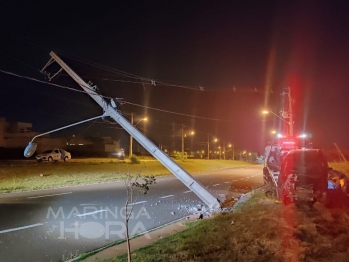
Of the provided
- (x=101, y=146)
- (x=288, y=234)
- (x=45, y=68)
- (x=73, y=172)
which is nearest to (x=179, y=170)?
(x=288, y=234)

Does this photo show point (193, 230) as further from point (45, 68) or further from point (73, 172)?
point (73, 172)

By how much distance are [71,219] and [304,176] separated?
24.4 feet

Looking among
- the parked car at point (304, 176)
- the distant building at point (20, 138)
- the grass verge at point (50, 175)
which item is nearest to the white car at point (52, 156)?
the grass verge at point (50, 175)

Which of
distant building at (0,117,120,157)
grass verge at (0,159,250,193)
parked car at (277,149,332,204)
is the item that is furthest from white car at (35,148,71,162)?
parked car at (277,149,332,204)

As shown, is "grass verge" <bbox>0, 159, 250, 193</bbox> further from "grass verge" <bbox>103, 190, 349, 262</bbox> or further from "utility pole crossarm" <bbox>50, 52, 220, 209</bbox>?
"grass verge" <bbox>103, 190, 349, 262</bbox>

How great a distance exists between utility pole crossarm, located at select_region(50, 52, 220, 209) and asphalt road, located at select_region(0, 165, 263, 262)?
2.18 ft

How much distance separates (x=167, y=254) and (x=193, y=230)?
239cm

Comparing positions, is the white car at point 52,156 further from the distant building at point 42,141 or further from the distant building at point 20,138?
the distant building at point 20,138

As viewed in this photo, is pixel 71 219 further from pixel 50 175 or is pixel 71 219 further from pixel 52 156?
pixel 52 156

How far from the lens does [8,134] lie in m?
59.7

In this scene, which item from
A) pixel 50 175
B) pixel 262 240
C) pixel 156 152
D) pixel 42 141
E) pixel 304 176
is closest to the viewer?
pixel 262 240

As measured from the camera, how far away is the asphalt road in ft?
25.8

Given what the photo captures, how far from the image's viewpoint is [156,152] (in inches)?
560

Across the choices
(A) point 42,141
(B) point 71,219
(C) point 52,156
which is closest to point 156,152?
(B) point 71,219
